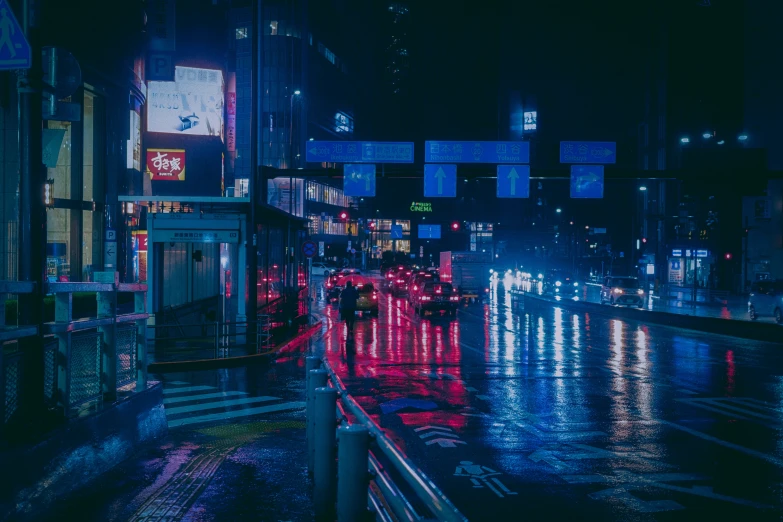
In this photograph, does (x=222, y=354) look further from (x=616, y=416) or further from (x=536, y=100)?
(x=536, y=100)

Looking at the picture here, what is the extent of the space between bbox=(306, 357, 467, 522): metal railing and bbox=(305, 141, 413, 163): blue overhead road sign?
2408 cm

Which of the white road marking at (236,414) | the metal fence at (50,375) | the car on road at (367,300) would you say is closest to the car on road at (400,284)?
the car on road at (367,300)

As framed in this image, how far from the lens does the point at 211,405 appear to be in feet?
43.1

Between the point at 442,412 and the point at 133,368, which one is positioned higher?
the point at 133,368

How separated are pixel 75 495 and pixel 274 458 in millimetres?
2597

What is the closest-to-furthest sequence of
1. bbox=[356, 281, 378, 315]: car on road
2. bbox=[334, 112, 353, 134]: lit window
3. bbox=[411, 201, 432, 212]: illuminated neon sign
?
bbox=[356, 281, 378, 315]: car on road < bbox=[411, 201, 432, 212]: illuminated neon sign < bbox=[334, 112, 353, 134]: lit window

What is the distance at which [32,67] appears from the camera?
22.9ft

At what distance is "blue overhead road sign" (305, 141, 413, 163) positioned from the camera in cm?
3067

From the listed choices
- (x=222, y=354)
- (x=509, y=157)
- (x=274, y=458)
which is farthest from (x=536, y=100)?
(x=274, y=458)

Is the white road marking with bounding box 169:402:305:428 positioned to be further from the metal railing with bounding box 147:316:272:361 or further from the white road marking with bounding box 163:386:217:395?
the metal railing with bounding box 147:316:272:361

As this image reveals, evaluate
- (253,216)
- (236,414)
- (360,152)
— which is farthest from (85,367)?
(360,152)

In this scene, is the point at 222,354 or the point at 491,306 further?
the point at 491,306

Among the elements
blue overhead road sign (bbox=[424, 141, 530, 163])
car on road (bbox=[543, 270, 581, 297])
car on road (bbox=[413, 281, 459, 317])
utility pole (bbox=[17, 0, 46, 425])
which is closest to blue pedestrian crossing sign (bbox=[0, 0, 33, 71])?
utility pole (bbox=[17, 0, 46, 425])

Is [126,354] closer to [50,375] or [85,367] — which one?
[85,367]
